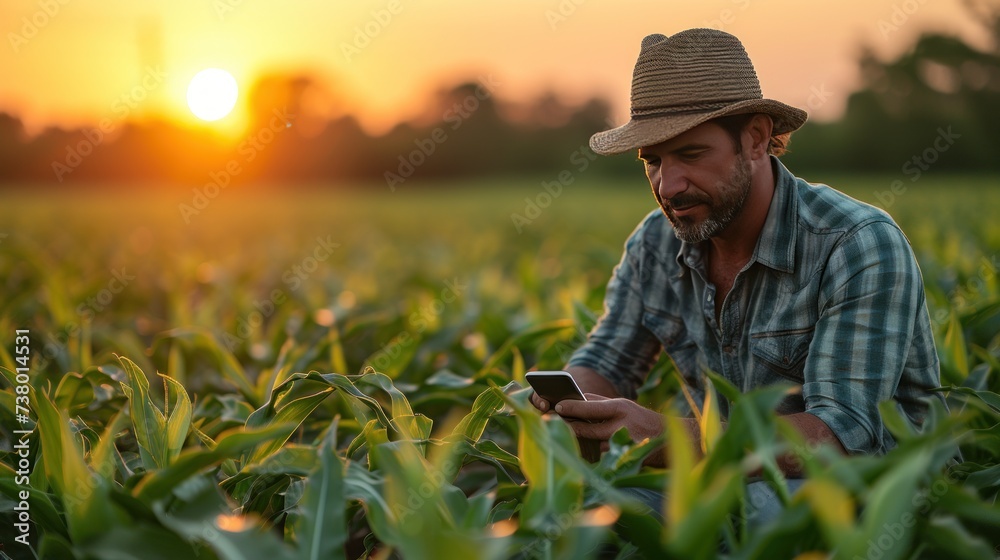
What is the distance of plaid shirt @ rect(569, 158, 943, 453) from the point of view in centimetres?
214

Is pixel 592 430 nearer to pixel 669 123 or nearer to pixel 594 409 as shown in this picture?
pixel 594 409

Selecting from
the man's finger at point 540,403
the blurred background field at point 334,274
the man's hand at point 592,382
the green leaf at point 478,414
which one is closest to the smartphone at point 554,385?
the man's finger at point 540,403

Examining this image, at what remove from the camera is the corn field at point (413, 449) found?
1.32 meters

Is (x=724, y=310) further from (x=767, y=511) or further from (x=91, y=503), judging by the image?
(x=91, y=503)

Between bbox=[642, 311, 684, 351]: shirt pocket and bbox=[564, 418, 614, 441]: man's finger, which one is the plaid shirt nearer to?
bbox=[642, 311, 684, 351]: shirt pocket

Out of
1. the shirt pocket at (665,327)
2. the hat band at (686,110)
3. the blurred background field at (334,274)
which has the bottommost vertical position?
the blurred background field at (334,274)

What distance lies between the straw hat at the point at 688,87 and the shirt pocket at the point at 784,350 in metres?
0.59

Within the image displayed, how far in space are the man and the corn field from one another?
16 cm

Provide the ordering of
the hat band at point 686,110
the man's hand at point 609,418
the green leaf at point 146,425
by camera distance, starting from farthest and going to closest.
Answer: the hat band at point 686,110 → the man's hand at point 609,418 → the green leaf at point 146,425

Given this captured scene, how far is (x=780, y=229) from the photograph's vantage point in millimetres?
2416

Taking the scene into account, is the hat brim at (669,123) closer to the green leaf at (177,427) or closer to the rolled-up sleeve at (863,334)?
the rolled-up sleeve at (863,334)

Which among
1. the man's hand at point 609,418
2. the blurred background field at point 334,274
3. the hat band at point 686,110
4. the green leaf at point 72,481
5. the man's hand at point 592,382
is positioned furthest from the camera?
the blurred background field at point 334,274

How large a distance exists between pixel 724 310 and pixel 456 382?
0.83m

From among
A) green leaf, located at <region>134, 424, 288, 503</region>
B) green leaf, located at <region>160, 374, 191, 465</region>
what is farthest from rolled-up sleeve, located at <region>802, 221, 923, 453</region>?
green leaf, located at <region>160, 374, 191, 465</region>
